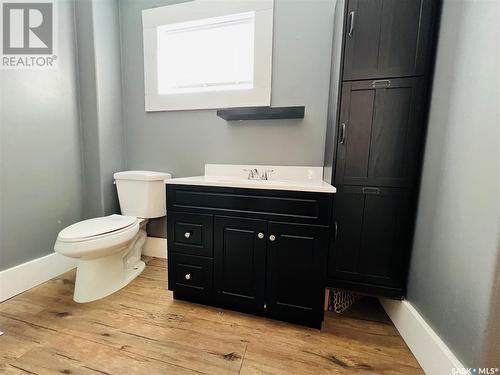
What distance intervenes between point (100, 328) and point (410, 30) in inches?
87.2

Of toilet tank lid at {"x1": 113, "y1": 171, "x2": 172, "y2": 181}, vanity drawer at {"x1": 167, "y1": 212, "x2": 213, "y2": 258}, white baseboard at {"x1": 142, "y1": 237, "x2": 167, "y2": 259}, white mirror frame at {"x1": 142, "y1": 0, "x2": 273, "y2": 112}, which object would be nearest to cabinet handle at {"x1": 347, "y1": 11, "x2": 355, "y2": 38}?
white mirror frame at {"x1": 142, "y1": 0, "x2": 273, "y2": 112}

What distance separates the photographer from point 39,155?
4.89 feet

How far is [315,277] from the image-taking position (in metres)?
1.12

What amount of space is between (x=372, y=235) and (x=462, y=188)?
466 mm

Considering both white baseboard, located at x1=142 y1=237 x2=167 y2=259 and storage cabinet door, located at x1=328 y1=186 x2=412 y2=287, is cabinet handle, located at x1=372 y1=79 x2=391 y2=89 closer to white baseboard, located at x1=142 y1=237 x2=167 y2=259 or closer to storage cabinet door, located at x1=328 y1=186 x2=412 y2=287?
storage cabinet door, located at x1=328 y1=186 x2=412 y2=287

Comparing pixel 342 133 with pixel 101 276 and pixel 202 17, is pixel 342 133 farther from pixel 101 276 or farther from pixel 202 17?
pixel 101 276

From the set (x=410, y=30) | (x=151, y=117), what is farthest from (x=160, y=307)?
(x=410, y=30)

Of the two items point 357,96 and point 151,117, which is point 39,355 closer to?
point 151,117

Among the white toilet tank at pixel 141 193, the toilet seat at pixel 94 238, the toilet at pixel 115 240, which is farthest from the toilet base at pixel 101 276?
the white toilet tank at pixel 141 193

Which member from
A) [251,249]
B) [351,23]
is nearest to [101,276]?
[251,249]

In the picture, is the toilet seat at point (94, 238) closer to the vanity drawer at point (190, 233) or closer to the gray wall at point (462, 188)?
the vanity drawer at point (190, 233)

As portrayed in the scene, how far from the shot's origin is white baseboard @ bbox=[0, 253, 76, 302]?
135cm

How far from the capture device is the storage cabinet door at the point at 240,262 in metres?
1.19

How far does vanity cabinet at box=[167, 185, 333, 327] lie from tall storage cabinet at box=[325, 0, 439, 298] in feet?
0.69
